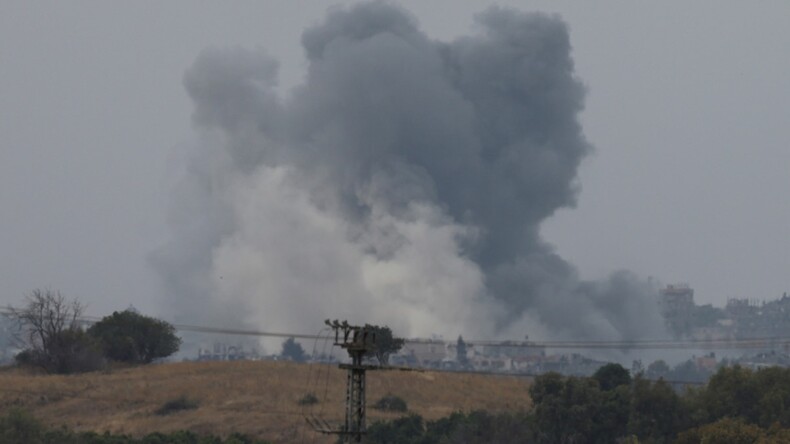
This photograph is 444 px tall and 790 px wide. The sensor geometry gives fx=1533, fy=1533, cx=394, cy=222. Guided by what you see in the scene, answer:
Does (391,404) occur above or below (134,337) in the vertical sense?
below

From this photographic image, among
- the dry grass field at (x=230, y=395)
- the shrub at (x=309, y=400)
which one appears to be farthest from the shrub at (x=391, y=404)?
the shrub at (x=309, y=400)

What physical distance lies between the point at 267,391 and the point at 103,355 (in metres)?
22.2

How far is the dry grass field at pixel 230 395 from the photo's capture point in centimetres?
8856

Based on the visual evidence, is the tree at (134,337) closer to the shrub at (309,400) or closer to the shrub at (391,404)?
the shrub at (309,400)

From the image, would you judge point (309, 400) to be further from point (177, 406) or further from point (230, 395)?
point (177, 406)

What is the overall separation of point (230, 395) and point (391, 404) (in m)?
10.7

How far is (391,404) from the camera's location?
307 feet

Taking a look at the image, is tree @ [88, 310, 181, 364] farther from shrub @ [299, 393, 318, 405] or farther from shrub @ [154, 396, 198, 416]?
shrub @ [299, 393, 318, 405]

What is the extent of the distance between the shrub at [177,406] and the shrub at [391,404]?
11.3 metres

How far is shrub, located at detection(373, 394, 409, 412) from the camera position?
92750mm

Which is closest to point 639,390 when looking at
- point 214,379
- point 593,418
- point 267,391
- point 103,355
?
point 593,418

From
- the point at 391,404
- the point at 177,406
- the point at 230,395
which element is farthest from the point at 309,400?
the point at 177,406

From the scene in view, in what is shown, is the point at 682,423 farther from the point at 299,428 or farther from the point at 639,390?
the point at 299,428

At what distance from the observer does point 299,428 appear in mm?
85750
